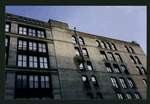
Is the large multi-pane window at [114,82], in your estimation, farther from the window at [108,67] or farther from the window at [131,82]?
the window at [131,82]

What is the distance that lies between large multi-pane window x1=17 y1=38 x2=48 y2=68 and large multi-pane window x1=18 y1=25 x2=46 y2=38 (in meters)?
2.02

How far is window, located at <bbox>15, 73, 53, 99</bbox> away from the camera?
57.8 ft

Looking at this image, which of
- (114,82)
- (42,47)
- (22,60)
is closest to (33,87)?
(22,60)

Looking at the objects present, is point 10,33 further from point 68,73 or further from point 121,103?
point 121,103

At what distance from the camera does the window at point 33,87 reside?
17619 millimetres

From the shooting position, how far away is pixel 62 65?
23250 millimetres

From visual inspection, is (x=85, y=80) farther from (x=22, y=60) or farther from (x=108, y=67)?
(x=22, y=60)

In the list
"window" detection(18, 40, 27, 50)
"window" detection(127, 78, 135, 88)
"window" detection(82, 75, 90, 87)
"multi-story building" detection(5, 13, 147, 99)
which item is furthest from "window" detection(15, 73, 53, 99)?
"window" detection(127, 78, 135, 88)

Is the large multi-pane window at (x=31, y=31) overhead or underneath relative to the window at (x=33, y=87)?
overhead

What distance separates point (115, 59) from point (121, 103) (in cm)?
2304

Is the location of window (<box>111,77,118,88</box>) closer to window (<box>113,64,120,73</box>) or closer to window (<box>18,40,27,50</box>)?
window (<box>113,64,120,73</box>)

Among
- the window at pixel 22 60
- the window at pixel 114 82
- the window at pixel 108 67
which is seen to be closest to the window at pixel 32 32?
the window at pixel 22 60

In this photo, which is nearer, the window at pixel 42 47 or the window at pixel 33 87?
the window at pixel 33 87

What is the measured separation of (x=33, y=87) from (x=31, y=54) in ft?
19.0
